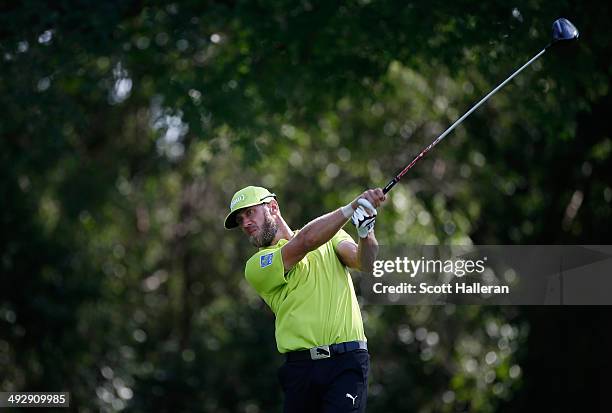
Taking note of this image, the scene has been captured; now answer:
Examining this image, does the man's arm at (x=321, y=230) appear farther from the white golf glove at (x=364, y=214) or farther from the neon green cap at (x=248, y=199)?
the neon green cap at (x=248, y=199)

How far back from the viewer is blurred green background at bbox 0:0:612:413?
13.7m

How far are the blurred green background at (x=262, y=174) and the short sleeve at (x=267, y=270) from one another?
6.04 m

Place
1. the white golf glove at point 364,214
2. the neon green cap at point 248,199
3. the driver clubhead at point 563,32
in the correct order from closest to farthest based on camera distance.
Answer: the white golf glove at point 364,214 → the neon green cap at point 248,199 → the driver clubhead at point 563,32

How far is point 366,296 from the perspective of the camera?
59.0ft

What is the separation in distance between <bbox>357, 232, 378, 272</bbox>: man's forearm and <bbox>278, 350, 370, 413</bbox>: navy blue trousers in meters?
0.56

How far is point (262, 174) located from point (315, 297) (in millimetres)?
14198

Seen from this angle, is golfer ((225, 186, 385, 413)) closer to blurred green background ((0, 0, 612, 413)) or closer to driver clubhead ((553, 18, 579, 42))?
driver clubhead ((553, 18, 579, 42))

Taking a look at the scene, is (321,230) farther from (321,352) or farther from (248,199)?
(321,352)

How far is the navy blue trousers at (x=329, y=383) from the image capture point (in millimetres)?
7305

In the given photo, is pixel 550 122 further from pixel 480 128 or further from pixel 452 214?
pixel 452 214

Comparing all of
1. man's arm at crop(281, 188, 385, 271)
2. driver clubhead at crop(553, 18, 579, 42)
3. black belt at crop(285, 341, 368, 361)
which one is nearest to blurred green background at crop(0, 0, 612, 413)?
driver clubhead at crop(553, 18, 579, 42)

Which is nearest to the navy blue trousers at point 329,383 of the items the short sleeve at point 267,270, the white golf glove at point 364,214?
the short sleeve at point 267,270

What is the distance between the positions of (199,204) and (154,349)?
4017 millimetres

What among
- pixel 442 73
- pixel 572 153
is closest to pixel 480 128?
pixel 442 73
